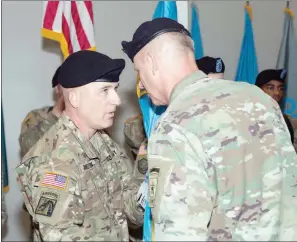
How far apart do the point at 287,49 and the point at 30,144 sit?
204 centimetres

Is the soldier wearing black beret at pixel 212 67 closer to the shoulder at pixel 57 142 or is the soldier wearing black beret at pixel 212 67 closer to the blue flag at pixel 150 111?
the blue flag at pixel 150 111

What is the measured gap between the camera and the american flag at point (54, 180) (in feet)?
5.51

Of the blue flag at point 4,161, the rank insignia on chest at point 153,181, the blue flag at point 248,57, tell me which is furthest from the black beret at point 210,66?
the blue flag at point 4,161

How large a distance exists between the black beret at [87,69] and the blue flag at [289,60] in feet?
5.28

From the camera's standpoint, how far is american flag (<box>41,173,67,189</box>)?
1.68 metres

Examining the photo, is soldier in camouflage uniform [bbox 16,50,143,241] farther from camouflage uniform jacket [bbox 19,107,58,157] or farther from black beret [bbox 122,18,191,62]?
camouflage uniform jacket [bbox 19,107,58,157]

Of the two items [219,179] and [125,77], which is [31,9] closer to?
[125,77]

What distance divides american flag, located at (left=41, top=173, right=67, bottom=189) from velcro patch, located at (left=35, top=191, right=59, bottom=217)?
0.11 ft

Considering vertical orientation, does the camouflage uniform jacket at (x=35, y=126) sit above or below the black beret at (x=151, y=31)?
below

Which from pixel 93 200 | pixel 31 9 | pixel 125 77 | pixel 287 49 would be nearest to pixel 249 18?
pixel 287 49

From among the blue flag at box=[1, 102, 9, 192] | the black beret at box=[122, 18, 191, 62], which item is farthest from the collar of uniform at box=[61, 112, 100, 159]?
the blue flag at box=[1, 102, 9, 192]

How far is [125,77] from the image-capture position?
3.51 m

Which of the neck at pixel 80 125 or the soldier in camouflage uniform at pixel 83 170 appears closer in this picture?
the soldier in camouflage uniform at pixel 83 170

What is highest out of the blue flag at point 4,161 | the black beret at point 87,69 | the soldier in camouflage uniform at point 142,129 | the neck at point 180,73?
the neck at point 180,73
